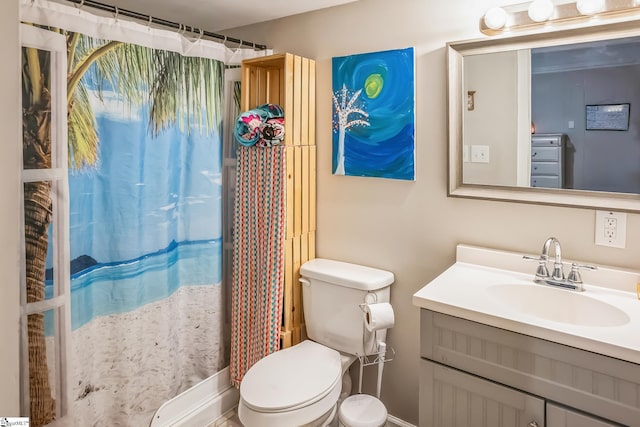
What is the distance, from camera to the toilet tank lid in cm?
200

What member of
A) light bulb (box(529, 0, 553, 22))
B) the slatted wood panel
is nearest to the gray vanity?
the slatted wood panel

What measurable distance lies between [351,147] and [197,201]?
33.7 inches

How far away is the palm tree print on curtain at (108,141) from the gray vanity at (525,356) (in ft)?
4.25

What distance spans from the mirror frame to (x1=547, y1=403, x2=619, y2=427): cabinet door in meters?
0.74

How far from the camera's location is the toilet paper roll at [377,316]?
1.87 meters

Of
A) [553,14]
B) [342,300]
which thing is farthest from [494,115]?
[342,300]

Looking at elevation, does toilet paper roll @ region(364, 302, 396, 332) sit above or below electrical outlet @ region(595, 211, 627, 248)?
below

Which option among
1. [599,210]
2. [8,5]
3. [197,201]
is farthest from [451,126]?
[8,5]

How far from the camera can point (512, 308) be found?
1564 mm

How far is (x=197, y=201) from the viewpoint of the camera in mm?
2236

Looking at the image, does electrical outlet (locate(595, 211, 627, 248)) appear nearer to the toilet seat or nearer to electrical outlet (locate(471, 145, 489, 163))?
electrical outlet (locate(471, 145, 489, 163))

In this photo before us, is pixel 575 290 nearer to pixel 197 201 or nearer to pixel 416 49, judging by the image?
pixel 416 49

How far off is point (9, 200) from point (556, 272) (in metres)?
1.71

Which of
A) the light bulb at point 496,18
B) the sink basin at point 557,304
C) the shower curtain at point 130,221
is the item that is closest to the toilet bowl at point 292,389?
the shower curtain at point 130,221
